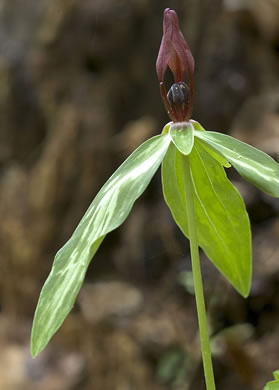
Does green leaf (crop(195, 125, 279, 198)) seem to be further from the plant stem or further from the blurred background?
the blurred background

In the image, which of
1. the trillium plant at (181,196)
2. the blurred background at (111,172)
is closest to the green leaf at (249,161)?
the trillium plant at (181,196)

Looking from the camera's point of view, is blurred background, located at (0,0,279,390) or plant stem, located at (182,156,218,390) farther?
blurred background, located at (0,0,279,390)

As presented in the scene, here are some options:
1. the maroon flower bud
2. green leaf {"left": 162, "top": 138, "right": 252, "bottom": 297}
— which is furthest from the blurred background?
the maroon flower bud

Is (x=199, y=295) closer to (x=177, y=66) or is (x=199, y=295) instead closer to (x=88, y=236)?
(x=88, y=236)

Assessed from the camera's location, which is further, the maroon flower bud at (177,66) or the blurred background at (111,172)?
the blurred background at (111,172)

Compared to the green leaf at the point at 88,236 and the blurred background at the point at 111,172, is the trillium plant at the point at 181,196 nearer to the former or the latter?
the green leaf at the point at 88,236

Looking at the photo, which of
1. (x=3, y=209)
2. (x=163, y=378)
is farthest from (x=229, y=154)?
(x=3, y=209)

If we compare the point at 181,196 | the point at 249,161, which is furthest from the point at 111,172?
the point at 249,161

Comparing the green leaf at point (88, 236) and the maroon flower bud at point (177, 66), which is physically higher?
the maroon flower bud at point (177, 66)
